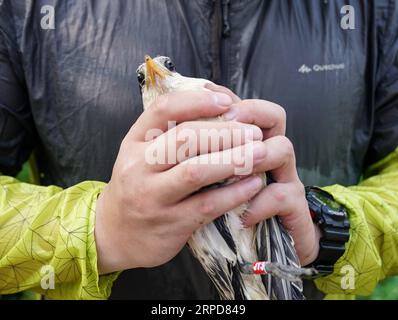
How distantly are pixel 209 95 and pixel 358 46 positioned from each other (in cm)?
81

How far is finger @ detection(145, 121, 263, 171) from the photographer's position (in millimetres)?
1233

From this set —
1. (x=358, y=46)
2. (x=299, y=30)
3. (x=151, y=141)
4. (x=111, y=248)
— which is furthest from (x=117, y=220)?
(x=358, y=46)

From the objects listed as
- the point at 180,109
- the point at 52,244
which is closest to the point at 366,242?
the point at 180,109

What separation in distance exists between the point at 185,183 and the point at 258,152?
19 cm

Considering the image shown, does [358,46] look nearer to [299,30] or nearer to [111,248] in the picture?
[299,30]

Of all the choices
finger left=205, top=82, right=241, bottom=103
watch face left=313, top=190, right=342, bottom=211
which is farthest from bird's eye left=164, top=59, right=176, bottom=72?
watch face left=313, top=190, right=342, bottom=211

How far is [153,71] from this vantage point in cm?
162

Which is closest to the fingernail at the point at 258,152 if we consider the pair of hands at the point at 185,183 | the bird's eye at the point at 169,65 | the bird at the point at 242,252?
the pair of hands at the point at 185,183

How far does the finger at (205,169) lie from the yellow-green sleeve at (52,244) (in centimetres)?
34

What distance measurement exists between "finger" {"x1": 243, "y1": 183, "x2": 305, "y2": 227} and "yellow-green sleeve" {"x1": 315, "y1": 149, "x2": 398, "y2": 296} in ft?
1.20

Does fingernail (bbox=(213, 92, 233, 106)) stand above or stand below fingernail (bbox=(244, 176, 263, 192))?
above

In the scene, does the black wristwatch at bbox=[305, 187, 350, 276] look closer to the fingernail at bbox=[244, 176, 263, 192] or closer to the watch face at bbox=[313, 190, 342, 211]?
the watch face at bbox=[313, 190, 342, 211]

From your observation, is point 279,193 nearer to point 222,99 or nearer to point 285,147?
point 285,147
